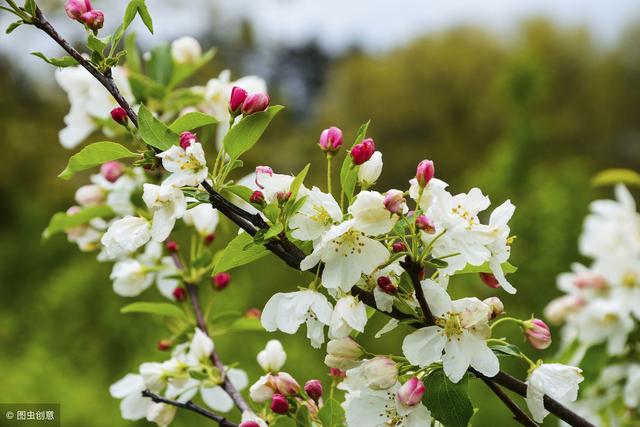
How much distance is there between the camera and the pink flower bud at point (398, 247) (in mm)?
668

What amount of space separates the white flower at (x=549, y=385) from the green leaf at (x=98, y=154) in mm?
438

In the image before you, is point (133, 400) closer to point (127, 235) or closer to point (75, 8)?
point (127, 235)

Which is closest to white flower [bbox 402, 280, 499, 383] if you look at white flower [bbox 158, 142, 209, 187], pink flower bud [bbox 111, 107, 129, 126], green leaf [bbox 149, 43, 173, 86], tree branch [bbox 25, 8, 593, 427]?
tree branch [bbox 25, 8, 593, 427]

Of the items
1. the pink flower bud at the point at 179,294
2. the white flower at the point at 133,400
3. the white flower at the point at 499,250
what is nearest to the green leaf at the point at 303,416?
the white flower at the point at 499,250

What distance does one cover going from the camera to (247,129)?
72 cm

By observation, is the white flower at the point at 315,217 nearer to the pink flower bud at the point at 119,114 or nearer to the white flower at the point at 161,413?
the pink flower bud at the point at 119,114

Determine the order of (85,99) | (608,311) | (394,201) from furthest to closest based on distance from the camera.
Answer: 1. (608,311)
2. (85,99)
3. (394,201)

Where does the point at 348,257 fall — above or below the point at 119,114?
below

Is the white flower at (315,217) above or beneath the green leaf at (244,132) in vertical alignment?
beneath

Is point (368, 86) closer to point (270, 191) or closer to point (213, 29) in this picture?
point (213, 29)

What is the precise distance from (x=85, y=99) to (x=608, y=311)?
3.79ft

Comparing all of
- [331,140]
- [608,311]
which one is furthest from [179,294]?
[608,311]

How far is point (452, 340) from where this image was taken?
0.65 metres

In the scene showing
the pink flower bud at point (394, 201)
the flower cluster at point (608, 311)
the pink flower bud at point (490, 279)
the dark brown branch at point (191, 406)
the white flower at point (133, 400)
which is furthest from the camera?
the flower cluster at point (608, 311)
